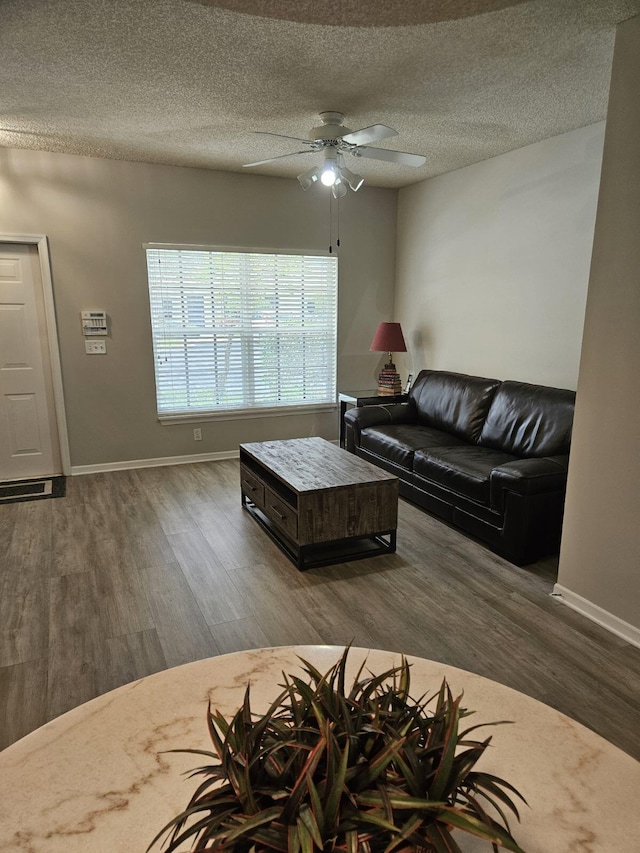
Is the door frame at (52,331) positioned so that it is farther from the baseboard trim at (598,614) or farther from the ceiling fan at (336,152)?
the baseboard trim at (598,614)

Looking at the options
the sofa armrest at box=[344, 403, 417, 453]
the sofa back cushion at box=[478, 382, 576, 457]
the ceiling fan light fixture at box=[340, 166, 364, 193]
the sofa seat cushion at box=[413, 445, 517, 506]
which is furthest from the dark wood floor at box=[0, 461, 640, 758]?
the ceiling fan light fixture at box=[340, 166, 364, 193]

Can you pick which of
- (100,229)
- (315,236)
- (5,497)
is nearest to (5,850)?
(5,497)

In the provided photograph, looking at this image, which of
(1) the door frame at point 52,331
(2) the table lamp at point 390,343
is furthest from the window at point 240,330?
(1) the door frame at point 52,331

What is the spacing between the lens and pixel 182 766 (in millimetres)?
893

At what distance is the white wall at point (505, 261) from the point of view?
382cm

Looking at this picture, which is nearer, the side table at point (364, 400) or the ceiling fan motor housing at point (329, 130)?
the ceiling fan motor housing at point (329, 130)

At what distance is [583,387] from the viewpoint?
2.64 m

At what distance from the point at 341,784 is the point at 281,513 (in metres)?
2.76

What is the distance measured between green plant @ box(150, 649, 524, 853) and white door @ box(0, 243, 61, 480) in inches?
182

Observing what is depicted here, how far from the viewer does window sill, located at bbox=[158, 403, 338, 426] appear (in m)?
5.19

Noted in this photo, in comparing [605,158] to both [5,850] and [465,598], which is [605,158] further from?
[5,850]

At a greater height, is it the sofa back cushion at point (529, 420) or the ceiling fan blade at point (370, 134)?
the ceiling fan blade at point (370, 134)

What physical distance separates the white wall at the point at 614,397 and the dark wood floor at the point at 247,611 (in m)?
0.23

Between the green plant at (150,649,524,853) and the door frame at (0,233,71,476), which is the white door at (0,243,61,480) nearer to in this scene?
the door frame at (0,233,71,476)
